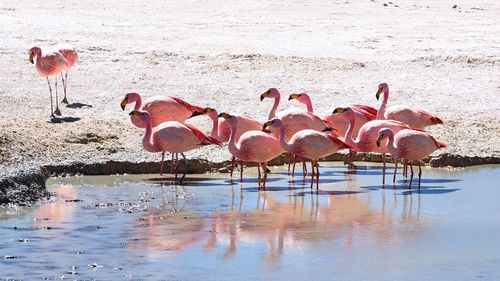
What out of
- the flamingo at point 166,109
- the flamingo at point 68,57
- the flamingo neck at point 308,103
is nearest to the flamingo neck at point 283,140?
the flamingo at point 166,109

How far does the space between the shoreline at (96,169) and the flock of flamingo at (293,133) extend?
0.25m

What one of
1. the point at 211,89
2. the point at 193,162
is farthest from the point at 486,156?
the point at 211,89

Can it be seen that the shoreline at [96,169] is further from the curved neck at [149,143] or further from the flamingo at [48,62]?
the flamingo at [48,62]

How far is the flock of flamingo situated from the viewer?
38.2ft

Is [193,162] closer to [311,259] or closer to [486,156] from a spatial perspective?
[486,156]

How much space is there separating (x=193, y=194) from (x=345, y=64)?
7.27 metres

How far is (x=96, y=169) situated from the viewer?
39.4 ft

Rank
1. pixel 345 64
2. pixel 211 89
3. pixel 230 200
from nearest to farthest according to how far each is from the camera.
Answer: pixel 230 200 < pixel 211 89 < pixel 345 64

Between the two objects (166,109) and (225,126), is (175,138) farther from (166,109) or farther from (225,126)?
(166,109)

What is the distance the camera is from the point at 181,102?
1309cm

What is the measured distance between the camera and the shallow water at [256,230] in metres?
8.16

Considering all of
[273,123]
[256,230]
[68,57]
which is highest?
[68,57]

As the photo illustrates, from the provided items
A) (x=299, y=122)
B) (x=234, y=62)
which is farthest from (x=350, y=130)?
(x=234, y=62)

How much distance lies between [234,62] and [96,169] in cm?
627
